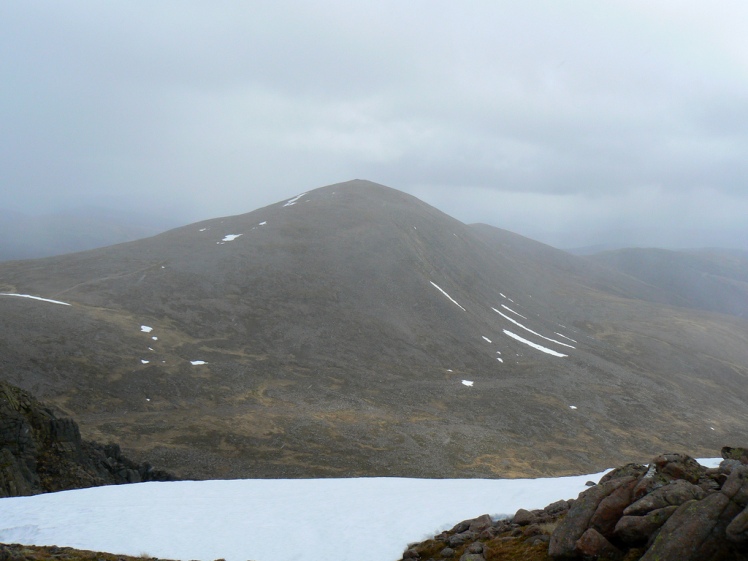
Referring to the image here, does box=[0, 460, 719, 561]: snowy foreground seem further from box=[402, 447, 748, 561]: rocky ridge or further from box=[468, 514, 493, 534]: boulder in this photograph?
box=[402, 447, 748, 561]: rocky ridge

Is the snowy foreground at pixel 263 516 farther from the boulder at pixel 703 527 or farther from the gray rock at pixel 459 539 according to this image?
the boulder at pixel 703 527

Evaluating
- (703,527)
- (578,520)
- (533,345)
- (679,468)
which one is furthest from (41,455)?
(533,345)

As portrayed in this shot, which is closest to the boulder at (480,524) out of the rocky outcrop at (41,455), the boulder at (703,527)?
the boulder at (703,527)

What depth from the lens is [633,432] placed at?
57.9m

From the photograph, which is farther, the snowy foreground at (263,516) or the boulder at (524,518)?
the snowy foreground at (263,516)

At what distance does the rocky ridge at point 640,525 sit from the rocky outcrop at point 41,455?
57.7 ft

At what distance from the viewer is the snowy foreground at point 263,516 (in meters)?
12.8

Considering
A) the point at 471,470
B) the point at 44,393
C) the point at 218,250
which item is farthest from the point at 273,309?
the point at 471,470

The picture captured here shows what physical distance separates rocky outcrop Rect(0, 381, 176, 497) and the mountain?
353 inches

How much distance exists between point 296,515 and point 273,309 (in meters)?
57.9

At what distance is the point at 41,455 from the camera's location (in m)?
23.4

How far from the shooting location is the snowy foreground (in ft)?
41.9

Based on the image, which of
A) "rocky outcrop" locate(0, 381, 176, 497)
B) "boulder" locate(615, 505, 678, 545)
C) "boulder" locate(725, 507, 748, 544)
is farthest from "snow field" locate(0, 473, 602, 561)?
"boulder" locate(725, 507, 748, 544)

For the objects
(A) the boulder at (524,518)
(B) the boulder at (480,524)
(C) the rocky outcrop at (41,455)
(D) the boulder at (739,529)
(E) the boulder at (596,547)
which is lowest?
(C) the rocky outcrop at (41,455)
